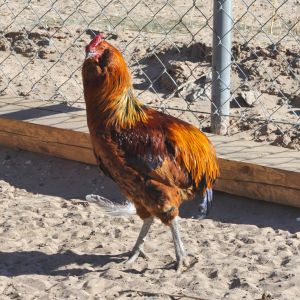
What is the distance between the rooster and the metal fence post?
1.03 m

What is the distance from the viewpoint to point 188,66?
21.0 feet

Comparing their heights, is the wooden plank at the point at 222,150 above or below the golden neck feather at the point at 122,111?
below

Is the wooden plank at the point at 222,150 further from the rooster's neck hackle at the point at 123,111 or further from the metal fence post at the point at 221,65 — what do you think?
the rooster's neck hackle at the point at 123,111

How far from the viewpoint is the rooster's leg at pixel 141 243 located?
4.31m

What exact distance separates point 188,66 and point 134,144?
247cm

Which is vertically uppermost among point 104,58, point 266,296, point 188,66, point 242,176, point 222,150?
point 104,58

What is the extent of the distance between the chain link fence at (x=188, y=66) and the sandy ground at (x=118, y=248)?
0.70m

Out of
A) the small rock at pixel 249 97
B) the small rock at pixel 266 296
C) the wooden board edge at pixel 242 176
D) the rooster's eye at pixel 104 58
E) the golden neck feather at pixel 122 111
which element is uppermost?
the rooster's eye at pixel 104 58

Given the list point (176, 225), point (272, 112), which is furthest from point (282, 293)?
point (272, 112)

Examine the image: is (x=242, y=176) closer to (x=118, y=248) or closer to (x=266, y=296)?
(x=118, y=248)

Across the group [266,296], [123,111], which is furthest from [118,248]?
[266,296]

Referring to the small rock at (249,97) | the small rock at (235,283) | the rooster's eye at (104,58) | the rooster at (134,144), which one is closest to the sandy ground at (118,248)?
the small rock at (235,283)

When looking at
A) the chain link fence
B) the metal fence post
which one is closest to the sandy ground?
the metal fence post

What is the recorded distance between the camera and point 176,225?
418 centimetres
